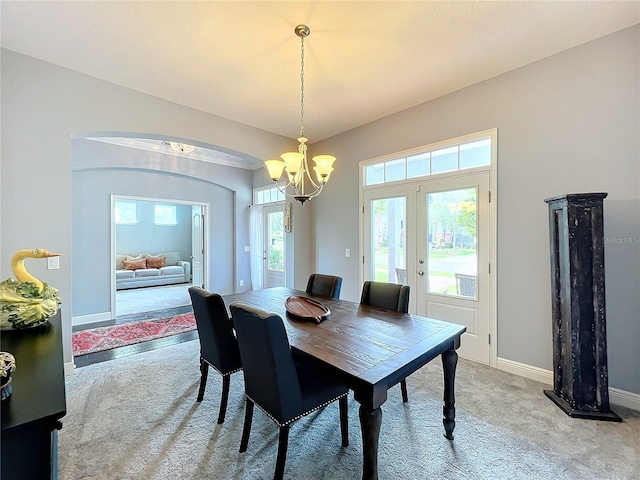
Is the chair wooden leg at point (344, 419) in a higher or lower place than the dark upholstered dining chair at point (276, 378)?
A: lower

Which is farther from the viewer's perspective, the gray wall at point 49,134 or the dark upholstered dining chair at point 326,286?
the dark upholstered dining chair at point 326,286

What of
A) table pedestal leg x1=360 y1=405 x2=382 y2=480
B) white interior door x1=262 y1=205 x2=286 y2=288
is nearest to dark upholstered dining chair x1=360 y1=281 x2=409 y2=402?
table pedestal leg x1=360 y1=405 x2=382 y2=480

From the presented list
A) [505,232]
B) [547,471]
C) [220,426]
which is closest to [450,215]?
[505,232]

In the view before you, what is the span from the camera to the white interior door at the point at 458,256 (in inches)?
121

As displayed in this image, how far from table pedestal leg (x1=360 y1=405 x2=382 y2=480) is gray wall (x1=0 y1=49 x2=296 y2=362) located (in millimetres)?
3037

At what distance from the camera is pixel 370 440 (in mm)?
1346

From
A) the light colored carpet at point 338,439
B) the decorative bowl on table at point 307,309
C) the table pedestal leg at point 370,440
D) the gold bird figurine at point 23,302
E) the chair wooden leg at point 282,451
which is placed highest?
the gold bird figurine at point 23,302

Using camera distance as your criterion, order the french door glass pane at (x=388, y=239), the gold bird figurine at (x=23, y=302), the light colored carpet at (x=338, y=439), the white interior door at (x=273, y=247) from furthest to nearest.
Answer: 1. the white interior door at (x=273, y=247)
2. the french door glass pane at (x=388, y=239)
3. the light colored carpet at (x=338, y=439)
4. the gold bird figurine at (x=23, y=302)

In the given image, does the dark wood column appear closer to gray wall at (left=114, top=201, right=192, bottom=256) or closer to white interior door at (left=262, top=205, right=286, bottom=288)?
white interior door at (left=262, top=205, right=286, bottom=288)

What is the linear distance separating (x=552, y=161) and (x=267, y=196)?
4.65 m

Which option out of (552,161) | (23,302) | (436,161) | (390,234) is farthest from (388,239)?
(23,302)

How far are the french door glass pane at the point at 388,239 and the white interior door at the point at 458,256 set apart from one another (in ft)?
0.81

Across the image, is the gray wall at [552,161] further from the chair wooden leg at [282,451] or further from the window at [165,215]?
the window at [165,215]

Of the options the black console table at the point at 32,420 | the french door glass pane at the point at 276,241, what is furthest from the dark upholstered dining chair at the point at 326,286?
the french door glass pane at the point at 276,241
